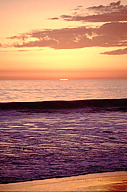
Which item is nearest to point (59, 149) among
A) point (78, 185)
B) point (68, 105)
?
point (78, 185)

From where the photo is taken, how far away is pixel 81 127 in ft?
62.4

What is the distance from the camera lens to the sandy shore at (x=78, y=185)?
254 inches

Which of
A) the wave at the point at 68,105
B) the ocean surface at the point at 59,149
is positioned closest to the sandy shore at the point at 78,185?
the ocean surface at the point at 59,149

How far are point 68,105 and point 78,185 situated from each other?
86.9 feet

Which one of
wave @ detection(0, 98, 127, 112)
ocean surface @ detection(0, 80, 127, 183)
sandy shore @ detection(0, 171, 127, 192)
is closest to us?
sandy shore @ detection(0, 171, 127, 192)

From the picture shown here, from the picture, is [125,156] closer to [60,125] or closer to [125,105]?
[60,125]

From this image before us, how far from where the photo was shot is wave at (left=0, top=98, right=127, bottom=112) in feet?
103

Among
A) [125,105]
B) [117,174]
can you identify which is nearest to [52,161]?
[117,174]

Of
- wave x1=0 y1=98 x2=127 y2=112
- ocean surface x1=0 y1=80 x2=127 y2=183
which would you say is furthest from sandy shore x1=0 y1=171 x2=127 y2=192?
wave x1=0 y1=98 x2=127 y2=112

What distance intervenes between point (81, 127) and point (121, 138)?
13.3 feet

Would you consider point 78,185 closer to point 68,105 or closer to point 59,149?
point 59,149

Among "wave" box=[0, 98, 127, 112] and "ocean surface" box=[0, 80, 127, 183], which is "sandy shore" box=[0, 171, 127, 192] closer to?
"ocean surface" box=[0, 80, 127, 183]

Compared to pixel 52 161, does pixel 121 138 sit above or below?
below

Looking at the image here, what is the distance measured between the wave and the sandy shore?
22.9m
